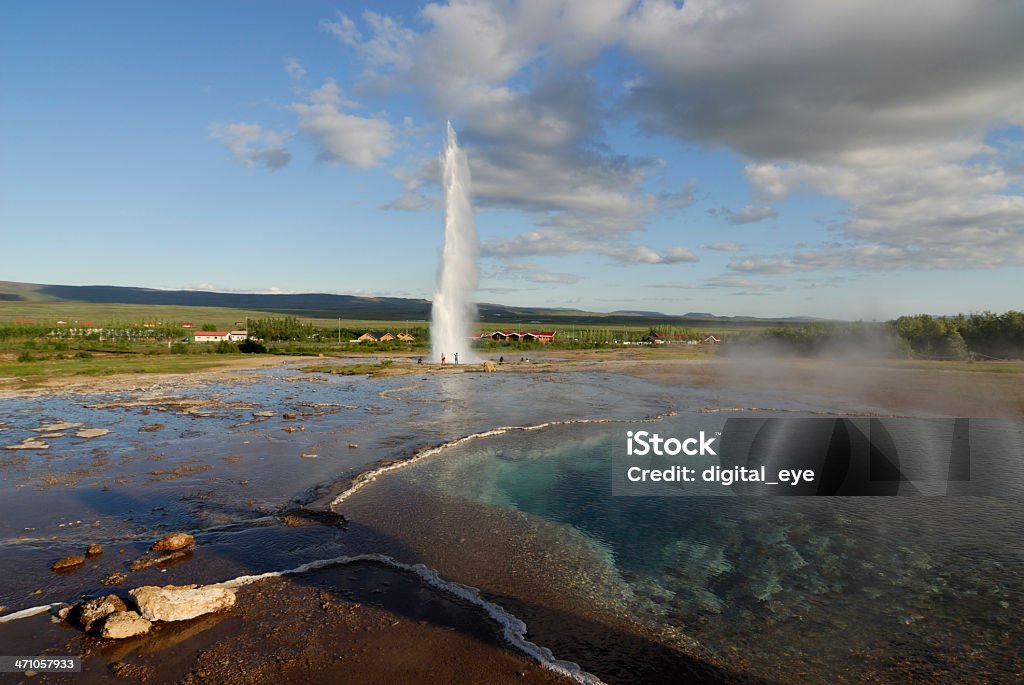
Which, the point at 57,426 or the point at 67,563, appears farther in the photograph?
the point at 57,426

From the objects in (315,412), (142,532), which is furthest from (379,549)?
(315,412)

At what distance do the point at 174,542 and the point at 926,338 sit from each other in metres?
79.8

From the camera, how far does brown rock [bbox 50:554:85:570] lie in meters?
10.6

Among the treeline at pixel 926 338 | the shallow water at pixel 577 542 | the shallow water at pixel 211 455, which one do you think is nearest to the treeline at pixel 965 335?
the treeline at pixel 926 338

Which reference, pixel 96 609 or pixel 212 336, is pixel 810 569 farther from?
pixel 212 336

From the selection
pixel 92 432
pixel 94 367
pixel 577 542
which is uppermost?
pixel 577 542

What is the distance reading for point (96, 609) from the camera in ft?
28.8

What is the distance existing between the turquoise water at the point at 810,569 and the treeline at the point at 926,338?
2426 inches

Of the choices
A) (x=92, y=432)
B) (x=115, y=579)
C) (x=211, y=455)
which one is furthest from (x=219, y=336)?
(x=115, y=579)

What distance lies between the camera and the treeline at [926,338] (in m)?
65.2

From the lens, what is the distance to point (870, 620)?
958cm

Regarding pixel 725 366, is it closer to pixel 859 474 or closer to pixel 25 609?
pixel 859 474

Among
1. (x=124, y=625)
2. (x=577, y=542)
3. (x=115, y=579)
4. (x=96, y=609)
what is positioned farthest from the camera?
(x=577, y=542)

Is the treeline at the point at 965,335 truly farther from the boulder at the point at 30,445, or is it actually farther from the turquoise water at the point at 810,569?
the boulder at the point at 30,445
